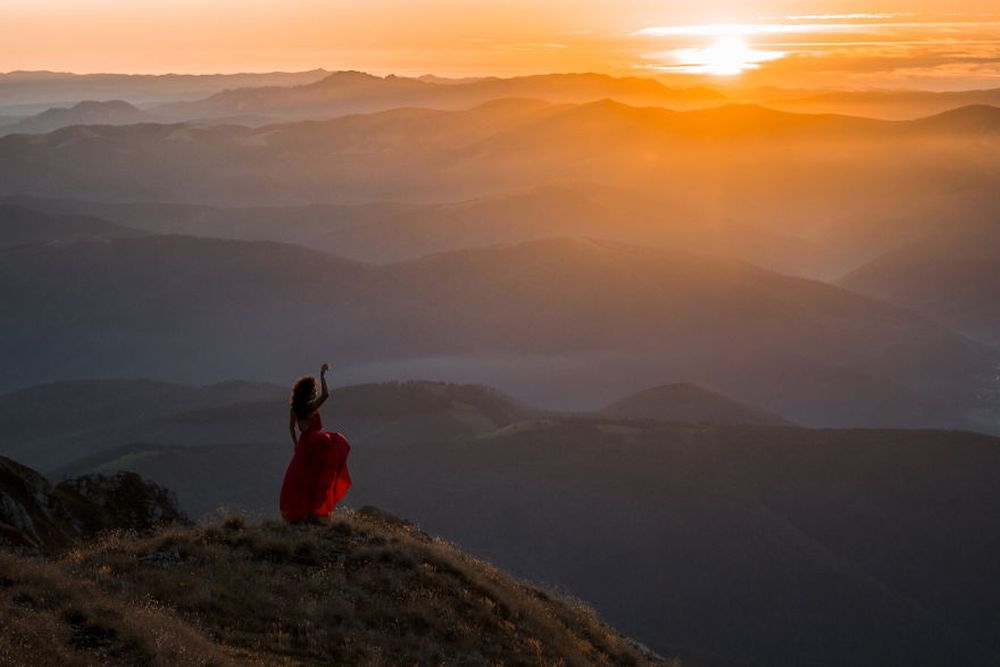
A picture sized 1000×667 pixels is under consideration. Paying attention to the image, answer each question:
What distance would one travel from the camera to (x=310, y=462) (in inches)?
508

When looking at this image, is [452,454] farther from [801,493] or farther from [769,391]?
[769,391]

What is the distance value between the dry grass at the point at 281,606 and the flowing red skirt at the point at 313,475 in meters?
0.30

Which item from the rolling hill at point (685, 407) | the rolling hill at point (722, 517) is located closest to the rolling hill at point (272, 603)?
the rolling hill at point (722, 517)

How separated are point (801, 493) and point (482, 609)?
228 feet

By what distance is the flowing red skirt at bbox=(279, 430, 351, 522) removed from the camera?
1287 centimetres

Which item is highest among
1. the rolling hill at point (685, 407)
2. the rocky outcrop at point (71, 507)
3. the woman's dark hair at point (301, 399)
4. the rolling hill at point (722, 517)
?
the woman's dark hair at point (301, 399)

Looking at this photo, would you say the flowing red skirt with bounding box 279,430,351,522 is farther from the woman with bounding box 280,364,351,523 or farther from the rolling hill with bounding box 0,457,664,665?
the rolling hill with bounding box 0,457,664,665

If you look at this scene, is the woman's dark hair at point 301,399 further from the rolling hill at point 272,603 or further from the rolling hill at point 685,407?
the rolling hill at point 685,407

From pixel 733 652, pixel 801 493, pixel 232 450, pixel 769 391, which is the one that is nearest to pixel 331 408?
pixel 232 450

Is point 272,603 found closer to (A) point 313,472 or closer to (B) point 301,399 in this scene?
(A) point 313,472

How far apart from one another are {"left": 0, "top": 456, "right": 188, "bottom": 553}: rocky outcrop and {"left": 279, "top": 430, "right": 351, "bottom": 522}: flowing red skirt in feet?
9.86

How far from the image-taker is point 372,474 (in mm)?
81312

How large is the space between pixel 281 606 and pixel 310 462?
8.26 feet

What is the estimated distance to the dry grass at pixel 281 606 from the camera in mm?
8609
